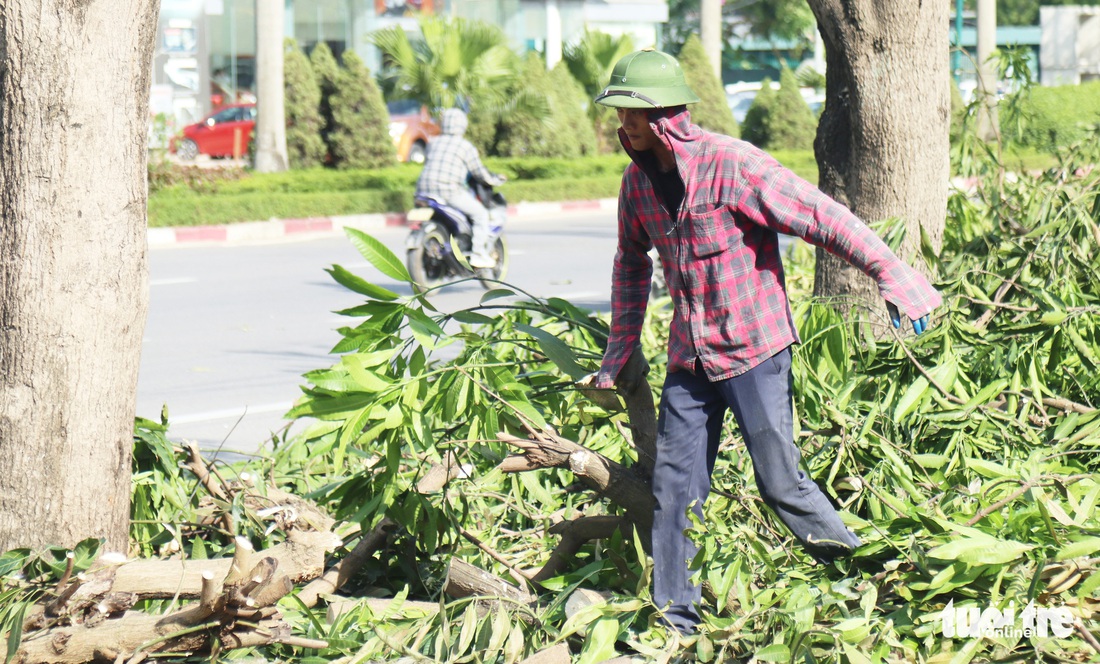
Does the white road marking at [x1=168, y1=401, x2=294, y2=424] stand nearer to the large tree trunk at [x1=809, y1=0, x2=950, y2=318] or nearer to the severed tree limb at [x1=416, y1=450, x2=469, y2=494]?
the severed tree limb at [x1=416, y1=450, x2=469, y2=494]

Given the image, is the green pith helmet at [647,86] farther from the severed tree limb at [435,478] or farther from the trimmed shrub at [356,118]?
the trimmed shrub at [356,118]

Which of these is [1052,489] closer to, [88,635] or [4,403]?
[88,635]

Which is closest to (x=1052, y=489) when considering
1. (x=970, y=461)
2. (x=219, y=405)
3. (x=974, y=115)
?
(x=970, y=461)

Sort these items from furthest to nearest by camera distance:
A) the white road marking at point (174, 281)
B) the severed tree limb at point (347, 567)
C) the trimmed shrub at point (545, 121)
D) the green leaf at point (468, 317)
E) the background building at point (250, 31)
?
the background building at point (250, 31) → the trimmed shrub at point (545, 121) → the white road marking at point (174, 281) → the green leaf at point (468, 317) → the severed tree limb at point (347, 567)

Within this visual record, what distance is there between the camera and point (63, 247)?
3416 mm

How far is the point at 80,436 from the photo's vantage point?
348 centimetres

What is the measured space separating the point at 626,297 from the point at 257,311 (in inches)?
281

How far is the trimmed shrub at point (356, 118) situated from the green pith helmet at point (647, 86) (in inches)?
708

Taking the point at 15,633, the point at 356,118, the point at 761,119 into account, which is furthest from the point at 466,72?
the point at 15,633

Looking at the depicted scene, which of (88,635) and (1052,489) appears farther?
(1052,489)

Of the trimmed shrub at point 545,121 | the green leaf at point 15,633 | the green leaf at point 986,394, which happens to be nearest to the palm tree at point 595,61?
the trimmed shrub at point 545,121

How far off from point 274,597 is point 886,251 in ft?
5.87

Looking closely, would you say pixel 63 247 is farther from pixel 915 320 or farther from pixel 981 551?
pixel 981 551

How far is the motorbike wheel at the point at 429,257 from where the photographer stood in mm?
10930
